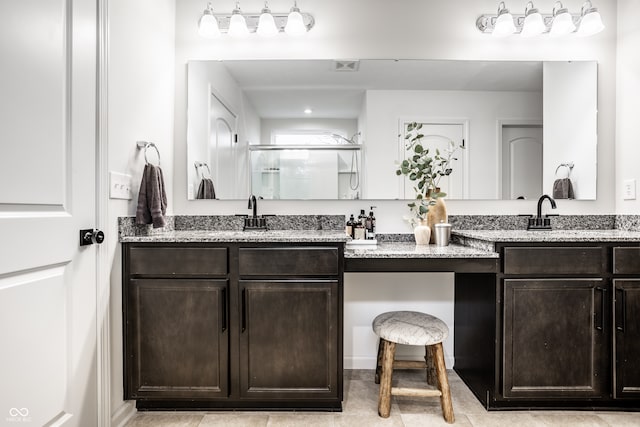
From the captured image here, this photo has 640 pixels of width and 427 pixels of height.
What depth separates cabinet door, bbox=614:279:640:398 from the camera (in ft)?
5.60

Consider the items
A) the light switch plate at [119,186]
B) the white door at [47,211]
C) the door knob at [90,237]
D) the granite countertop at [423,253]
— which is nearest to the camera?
the white door at [47,211]

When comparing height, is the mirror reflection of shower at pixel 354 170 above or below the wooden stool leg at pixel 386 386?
above

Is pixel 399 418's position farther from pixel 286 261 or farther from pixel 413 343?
pixel 286 261

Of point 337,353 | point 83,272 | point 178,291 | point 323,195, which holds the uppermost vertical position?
point 323,195

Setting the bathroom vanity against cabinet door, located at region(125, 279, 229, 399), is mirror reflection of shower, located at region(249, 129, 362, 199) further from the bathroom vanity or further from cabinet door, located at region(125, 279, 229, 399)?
cabinet door, located at region(125, 279, 229, 399)

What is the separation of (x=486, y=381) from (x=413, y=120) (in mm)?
1597

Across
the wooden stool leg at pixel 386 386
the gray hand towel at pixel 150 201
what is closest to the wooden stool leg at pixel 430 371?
the wooden stool leg at pixel 386 386

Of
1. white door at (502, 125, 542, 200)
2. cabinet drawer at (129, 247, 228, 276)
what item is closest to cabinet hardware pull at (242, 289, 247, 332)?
cabinet drawer at (129, 247, 228, 276)

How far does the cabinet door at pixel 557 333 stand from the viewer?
5.60ft

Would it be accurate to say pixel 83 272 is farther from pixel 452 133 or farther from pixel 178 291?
pixel 452 133

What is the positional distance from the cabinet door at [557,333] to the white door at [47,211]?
194cm

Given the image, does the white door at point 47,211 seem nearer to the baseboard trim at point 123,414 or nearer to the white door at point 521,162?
the baseboard trim at point 123,414

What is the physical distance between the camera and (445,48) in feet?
7.59

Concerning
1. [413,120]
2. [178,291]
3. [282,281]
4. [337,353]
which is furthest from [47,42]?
[413,120]
